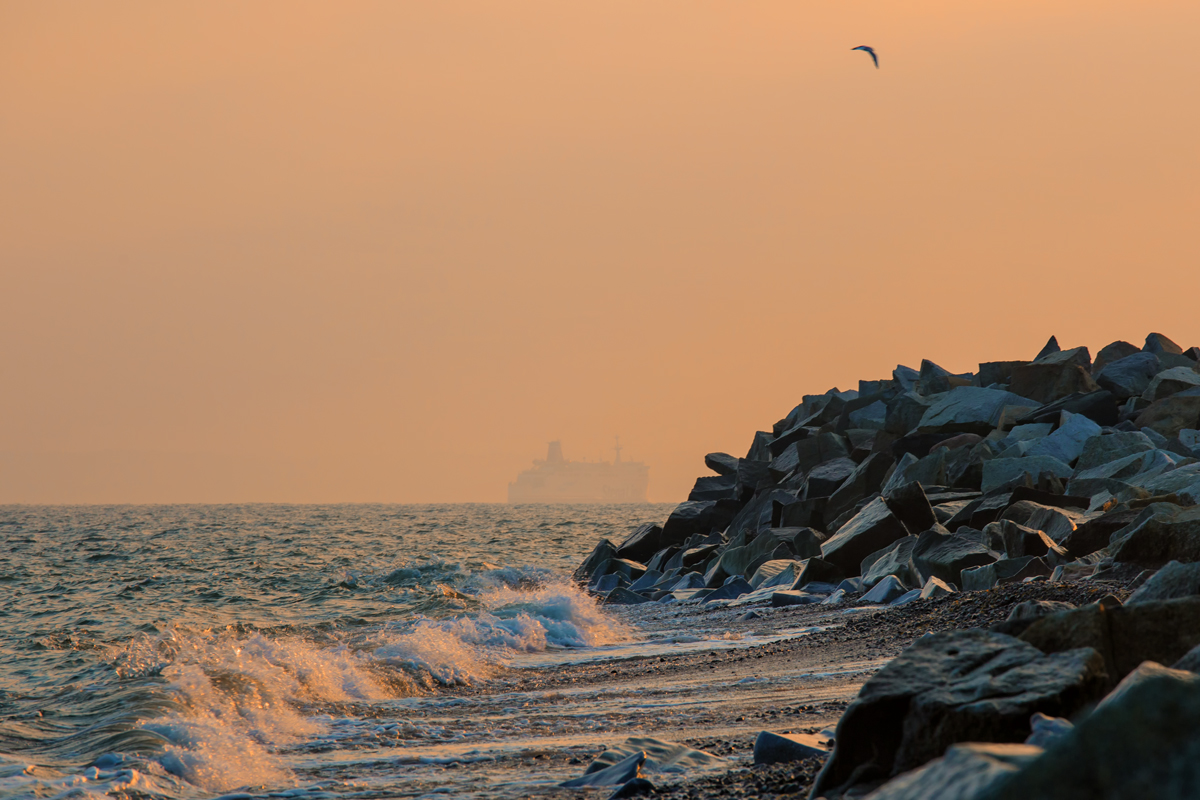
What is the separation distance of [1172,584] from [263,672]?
6305mm

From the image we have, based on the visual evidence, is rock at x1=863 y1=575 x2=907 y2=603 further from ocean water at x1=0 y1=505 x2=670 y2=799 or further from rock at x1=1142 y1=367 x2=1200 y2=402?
rock at x1=1142 y1=367 x2=1200 y2=402

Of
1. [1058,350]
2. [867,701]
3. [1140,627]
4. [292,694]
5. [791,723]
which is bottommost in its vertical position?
[292,694]

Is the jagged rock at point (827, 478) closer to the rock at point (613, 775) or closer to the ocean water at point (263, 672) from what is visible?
the ocean water at point (263, 672)

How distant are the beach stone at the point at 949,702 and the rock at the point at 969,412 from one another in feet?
47.6

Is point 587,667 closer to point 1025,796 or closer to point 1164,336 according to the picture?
point 1025,796

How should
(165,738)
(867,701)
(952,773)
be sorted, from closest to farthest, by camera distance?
(952,773) → (867,701) → (165,738)

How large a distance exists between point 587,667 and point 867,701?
5.54m

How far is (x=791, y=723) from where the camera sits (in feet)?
16.3

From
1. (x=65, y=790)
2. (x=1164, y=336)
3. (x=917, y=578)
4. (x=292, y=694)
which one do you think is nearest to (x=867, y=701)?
(x=65, y=790)

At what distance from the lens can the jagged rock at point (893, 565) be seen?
1047 cm

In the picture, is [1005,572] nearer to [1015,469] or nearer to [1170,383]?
[1015,469]

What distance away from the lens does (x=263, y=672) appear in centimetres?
777

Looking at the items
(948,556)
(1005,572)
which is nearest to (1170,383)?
(948,556)

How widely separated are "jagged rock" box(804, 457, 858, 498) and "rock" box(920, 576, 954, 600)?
7.21 meters
